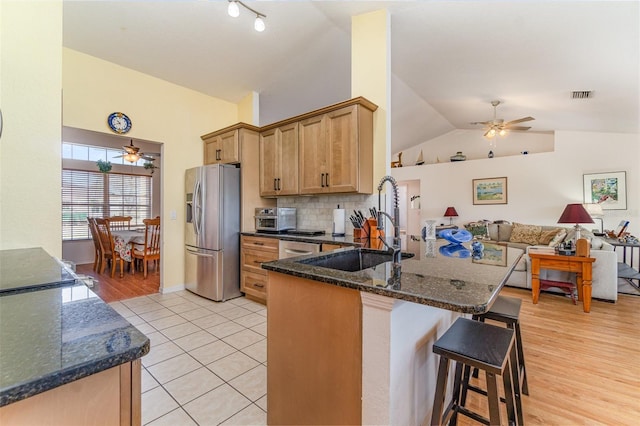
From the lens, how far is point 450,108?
527 cm

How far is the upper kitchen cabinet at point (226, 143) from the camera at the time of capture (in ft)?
11.9

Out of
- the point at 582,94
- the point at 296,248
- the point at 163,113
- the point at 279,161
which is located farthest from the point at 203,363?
the point at 582,94

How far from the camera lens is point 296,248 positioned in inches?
115

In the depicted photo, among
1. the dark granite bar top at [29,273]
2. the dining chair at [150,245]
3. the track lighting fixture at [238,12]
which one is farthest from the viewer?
the dining chair at [150,245]

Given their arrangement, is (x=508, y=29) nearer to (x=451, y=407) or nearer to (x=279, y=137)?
(x=279, y=137)

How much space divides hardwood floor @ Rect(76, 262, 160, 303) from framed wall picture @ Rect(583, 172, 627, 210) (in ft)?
25.0

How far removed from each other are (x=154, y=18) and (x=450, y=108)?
4.84 metres

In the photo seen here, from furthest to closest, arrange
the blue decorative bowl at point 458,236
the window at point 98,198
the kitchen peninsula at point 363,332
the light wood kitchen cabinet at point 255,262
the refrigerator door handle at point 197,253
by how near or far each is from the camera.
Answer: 1. the window at point 98,198
2. the refrigerator door handle at point 197,253
3. the light wood kitchen cabinet at point 255,262
4. the blue decorative bowl at point 458,236
5. the kitchen peninsula at point 363,332

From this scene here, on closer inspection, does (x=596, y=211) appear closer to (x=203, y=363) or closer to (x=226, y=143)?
(x=226, y=143)

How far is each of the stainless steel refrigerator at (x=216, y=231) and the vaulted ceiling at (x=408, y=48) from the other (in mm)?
1372

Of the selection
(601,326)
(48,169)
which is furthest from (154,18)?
(601,326)

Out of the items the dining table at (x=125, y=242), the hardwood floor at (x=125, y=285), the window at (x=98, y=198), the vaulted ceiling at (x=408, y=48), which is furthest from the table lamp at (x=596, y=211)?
Answer: the window at (x=98, y=198)

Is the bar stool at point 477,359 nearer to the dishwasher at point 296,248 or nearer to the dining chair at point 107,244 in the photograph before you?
the dishwasher at point 296,248

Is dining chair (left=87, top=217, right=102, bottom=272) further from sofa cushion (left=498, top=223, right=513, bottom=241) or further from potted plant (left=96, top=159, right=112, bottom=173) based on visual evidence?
sofa cushion (left=498, top=223, right=513, bottom=241)
